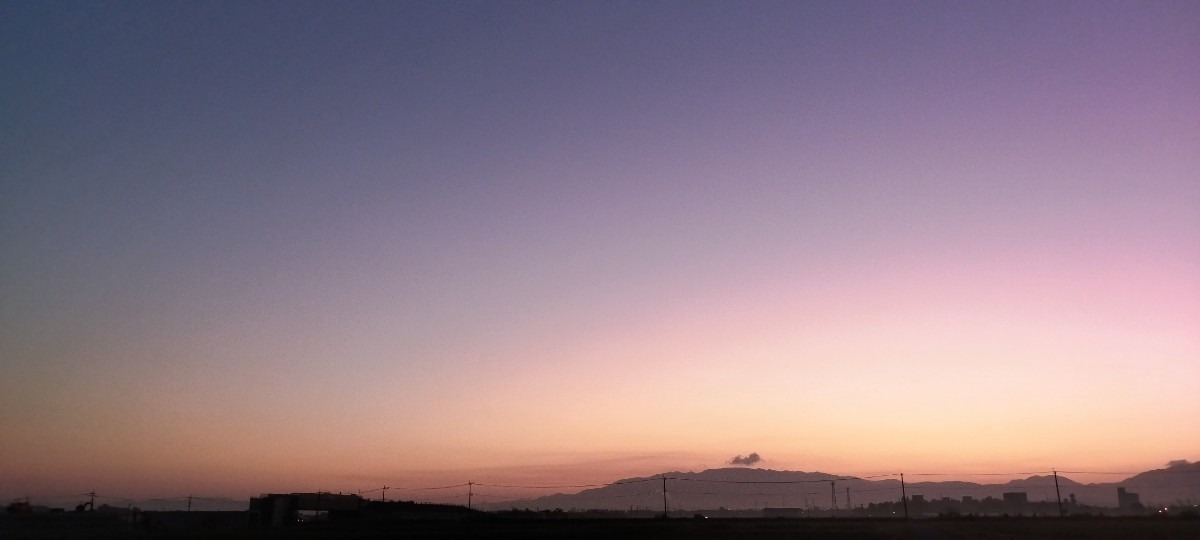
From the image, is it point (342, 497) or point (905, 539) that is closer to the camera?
point (905, 539)

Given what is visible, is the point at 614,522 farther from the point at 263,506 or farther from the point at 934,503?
the point at 934,503

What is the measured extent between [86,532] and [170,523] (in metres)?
13.9

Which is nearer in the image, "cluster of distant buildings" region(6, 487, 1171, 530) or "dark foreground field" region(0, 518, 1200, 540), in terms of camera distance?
"dark foreground field" region(0, 518, 1200, 540)

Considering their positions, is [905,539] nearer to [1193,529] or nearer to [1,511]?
[1193,529]

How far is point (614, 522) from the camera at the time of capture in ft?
197

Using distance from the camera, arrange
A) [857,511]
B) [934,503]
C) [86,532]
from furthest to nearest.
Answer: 1. [934,503]
2. [857,511]
3. [86,532]

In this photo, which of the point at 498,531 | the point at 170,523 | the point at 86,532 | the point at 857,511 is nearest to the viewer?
the point at 498,531

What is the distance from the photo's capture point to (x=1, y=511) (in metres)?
68.4

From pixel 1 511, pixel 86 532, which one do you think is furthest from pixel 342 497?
pixel 86 532

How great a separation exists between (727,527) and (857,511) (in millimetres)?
104272

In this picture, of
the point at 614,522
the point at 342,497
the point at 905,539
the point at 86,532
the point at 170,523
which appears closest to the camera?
the point at 905,539

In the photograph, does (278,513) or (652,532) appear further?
(278,513)

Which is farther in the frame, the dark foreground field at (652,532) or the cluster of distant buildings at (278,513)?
the cluster of distant buildings at (278,513)

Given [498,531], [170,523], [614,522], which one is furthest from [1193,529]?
[170,523]
